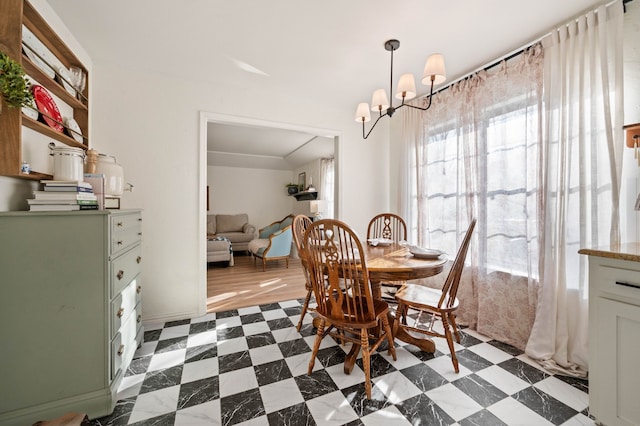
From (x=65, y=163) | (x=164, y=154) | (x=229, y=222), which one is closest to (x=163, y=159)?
(x=164, y=154)

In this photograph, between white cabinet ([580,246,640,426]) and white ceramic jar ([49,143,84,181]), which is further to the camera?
white ceramic jar ([49,143,84,181])

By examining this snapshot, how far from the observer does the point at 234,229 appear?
6.52 meters

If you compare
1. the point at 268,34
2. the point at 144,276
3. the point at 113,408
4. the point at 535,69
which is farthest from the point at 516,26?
the point at 144,276

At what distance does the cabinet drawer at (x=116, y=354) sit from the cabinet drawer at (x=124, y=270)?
0.26 metres

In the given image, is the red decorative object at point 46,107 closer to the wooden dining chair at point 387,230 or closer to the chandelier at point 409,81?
the chandelier at point 409,81

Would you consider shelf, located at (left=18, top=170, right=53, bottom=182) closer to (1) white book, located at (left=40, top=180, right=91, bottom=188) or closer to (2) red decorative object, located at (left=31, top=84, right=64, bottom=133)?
(1) white book, located at (left=40, top=180, right=91, bottom=188)

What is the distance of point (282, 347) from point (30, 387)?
54.0 inches

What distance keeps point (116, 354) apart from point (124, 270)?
18.9 inches

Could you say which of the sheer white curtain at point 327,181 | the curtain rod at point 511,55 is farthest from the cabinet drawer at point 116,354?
the sheer white curtain at point 327,181

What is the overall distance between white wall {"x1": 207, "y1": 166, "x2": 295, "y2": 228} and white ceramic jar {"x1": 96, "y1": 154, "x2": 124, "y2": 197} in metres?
4.98

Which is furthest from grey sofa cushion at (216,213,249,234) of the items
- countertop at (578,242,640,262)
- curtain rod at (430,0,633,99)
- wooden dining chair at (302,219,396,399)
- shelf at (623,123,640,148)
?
shelf at (623,123,640,148)

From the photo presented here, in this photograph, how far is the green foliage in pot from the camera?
112 cm

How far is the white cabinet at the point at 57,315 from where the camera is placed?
3.76 ft

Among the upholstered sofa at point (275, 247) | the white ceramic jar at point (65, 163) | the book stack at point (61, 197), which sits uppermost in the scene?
the white ceramic jar at point (65, 163)
